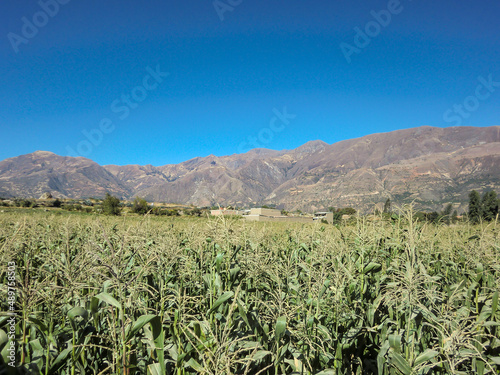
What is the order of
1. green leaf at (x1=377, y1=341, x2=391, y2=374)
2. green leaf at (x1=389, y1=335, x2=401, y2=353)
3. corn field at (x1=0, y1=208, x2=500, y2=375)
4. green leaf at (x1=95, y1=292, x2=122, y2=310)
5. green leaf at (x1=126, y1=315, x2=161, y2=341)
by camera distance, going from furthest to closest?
green leaf at (x1=377, y1=341, x2=391, y2=374)
green leaf at (x1=389, y1=335, x2=401, y2=353)
corn field at (x1=0, y1=208, x2=500, y2=375)
green leaf at (x1=126, y1=315, x2=161, y2=341)
green leaf at (x1=95, y1=292, x2=122, y2=310)

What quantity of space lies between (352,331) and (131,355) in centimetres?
305

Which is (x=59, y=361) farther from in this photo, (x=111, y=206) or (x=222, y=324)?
(x=111, y=206)

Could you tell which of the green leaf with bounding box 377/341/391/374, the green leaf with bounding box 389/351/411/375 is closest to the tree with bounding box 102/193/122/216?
the green leaf with bounding box 377/341/391/374

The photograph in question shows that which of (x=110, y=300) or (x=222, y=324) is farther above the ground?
(x=110, y=300)

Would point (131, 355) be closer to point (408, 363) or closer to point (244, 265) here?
point (244, 265)

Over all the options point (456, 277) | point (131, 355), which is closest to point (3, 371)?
point (131, 355)

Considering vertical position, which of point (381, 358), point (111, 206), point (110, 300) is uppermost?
point (111, 206)

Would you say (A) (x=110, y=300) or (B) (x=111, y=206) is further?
(B) (x=111, y=206)

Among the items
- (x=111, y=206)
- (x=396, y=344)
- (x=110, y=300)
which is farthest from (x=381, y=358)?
(x=111, y=206)

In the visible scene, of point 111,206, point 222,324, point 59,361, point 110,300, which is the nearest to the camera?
point 110,300

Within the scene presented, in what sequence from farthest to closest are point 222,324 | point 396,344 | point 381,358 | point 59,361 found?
1. point 222,324
2. point 381,358
3. point 396,344
4. point 59,361

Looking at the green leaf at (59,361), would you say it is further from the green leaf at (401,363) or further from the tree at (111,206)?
the tree at (111,206)

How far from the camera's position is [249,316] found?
11.2 ft

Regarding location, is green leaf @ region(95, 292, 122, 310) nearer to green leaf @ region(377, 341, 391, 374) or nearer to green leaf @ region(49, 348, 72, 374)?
green leaf @ region(49, 348, 72, 374)
